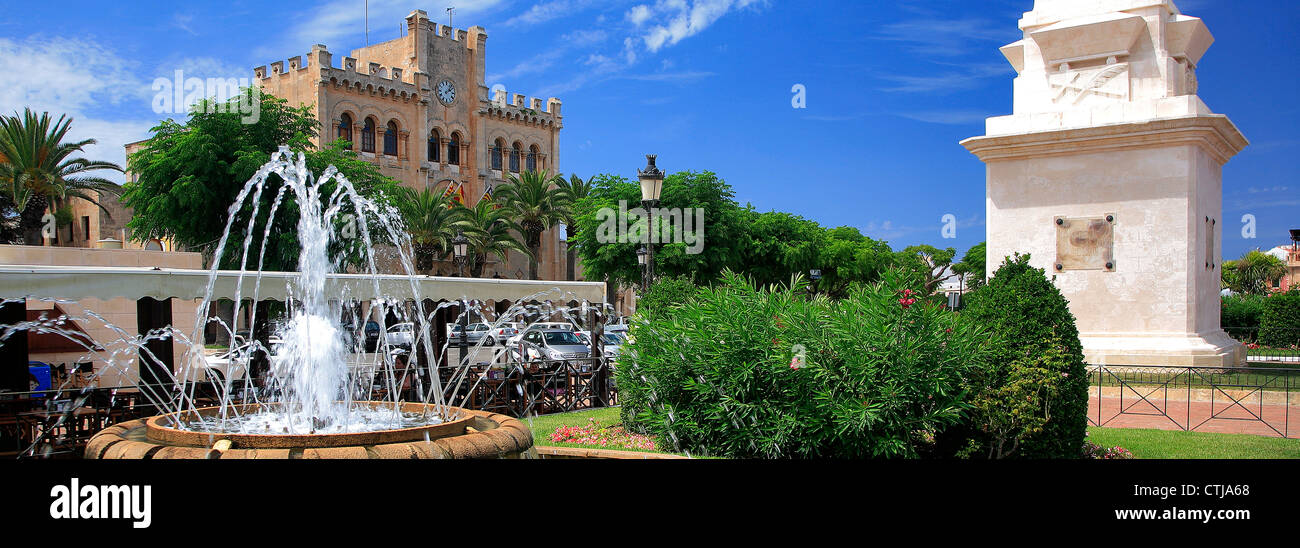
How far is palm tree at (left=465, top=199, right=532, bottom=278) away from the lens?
39031 millimetres

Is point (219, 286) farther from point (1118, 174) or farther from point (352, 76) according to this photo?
point (352, 76)

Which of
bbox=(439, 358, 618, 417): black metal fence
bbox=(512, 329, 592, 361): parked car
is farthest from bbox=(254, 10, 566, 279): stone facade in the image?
bbox=(439, 358, 618, 417): black metal fence

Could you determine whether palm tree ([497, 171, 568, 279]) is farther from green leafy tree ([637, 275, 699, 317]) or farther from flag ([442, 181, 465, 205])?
green leafy tree ([637, 275, 699, 317])

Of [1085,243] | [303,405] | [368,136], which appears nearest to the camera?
[303,405]

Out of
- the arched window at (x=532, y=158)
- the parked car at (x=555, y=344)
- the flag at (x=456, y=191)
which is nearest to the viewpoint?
the parked car at (x=555, y=344)

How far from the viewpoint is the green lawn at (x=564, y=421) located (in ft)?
30.6

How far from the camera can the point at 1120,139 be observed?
1420cm

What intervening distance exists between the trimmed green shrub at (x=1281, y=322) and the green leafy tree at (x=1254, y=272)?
37.5 metres

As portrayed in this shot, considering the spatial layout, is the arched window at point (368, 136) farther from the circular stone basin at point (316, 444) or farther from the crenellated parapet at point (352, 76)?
the circular stone basin at point (316, 444)

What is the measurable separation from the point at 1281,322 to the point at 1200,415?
1461 cm

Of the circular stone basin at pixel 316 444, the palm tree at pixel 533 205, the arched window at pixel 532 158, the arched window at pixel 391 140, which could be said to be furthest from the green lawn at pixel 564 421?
the arched window at pixel 532 158

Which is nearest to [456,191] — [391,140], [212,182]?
[391,140]
